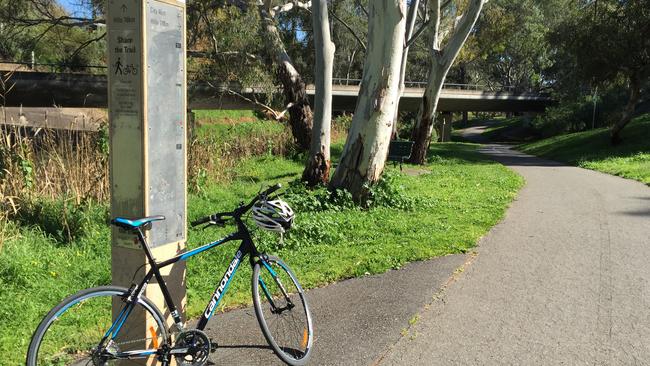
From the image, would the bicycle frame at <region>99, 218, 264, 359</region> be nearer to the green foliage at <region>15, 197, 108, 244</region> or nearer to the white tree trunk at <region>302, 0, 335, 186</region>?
the green foliage at <region>15, 197, 108, 244</region>

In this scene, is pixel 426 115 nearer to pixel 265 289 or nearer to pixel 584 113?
pixel 265 289

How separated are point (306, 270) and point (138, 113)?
3036mm

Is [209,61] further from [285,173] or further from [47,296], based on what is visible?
[47,296]

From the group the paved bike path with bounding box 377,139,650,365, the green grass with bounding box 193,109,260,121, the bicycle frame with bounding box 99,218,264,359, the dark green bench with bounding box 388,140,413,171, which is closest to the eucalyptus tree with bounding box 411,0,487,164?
the dark green bench with bounding box 388,140,413,171

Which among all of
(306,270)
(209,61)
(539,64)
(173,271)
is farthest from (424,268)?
(539,64)

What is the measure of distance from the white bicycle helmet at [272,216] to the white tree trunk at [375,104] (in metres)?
5.61

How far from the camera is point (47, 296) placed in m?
4.98

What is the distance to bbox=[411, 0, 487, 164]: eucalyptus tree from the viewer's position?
15.7 m

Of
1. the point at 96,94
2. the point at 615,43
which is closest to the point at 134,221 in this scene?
the point at 615,43

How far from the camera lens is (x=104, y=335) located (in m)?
3.31

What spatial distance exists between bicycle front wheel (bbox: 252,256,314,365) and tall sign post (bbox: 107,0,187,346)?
0.65 m

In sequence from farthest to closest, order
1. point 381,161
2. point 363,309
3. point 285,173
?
point 285,173 → point 381,161 → point 363,309

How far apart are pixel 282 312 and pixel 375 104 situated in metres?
5.79

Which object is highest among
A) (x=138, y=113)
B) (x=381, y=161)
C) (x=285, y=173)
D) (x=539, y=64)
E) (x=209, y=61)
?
(x=539, y=64)
